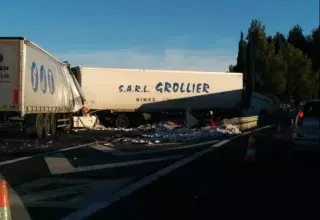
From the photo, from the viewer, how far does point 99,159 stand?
48.2 ft

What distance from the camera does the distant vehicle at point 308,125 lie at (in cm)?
1495

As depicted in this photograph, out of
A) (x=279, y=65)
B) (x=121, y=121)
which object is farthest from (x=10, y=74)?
(x=279, y=65)

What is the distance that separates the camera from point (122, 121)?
117 ft

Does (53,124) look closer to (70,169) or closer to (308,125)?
(70,169)

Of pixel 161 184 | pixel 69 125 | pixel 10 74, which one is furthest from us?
pixel 69 125

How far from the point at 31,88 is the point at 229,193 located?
12471mm

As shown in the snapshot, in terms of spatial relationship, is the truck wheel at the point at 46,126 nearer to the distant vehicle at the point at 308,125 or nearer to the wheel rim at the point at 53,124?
the wheel rim at the point at 53,124

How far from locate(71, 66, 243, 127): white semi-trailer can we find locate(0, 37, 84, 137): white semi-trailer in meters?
8.25

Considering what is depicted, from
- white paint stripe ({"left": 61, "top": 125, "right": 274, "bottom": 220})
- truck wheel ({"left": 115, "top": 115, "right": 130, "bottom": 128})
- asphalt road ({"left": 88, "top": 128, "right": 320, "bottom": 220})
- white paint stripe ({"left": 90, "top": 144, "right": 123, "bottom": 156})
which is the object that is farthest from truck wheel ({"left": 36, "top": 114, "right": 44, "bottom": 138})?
truck wheel ({"left": 115, "top": 115, "right": 130, "bottom": 128})

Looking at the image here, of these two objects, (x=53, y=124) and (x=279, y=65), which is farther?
(x=279, y=65)

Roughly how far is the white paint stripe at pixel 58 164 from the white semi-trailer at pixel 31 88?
4607 mm

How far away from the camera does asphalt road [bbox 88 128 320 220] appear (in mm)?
7828

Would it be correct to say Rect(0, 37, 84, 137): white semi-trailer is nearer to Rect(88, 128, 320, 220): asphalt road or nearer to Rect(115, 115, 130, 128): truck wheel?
Rect(88, 128, 320, 220): asphalt road

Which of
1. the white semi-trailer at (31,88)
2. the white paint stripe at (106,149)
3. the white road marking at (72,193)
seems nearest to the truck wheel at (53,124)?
the white semi-trailer at (31,88)
